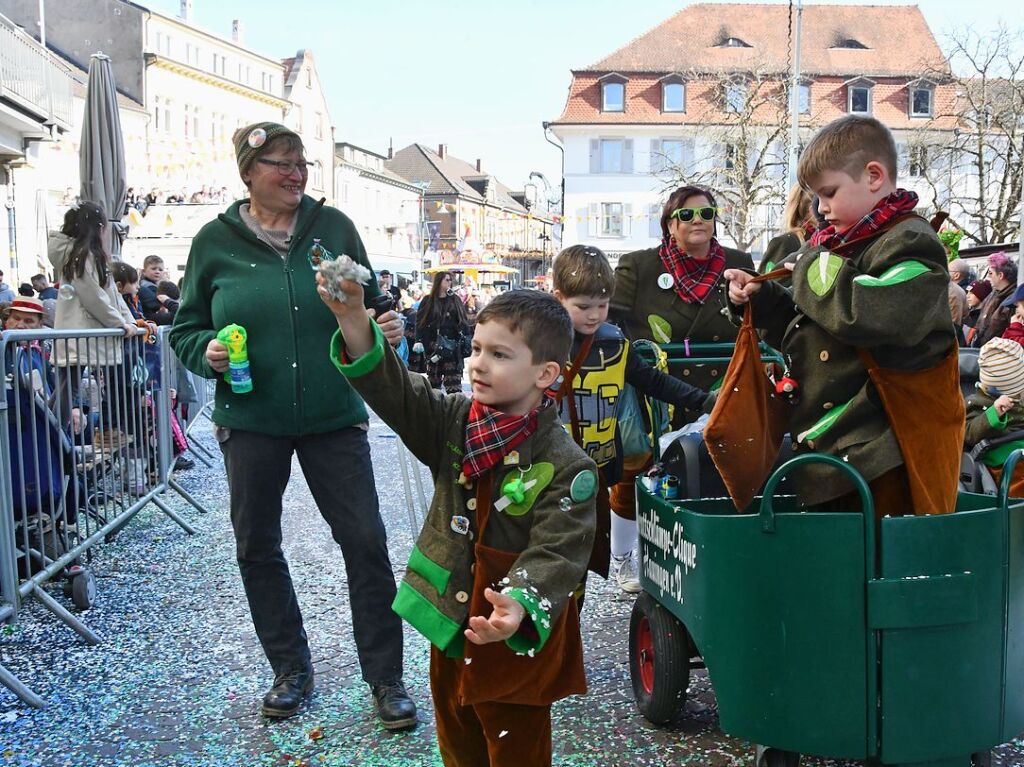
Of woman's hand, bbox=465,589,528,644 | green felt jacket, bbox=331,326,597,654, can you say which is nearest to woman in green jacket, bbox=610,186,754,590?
green felt jacket, bbox=331,326,597,654

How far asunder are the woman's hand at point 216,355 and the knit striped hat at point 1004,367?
374cm

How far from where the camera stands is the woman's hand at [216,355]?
3.30 metres

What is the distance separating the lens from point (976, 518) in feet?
8.08

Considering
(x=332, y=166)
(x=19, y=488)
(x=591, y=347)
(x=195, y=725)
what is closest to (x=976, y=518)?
(x=591, y=347)

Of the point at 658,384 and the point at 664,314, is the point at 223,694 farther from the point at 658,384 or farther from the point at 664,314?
the point at 664,314

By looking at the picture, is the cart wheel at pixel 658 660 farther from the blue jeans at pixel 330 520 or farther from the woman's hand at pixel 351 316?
the woman's hand at pixel 351 316

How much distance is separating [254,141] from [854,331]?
2.02 m

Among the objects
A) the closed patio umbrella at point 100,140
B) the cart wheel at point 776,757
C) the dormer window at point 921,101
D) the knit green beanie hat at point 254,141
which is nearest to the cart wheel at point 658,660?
the cart wheel at point 776,757

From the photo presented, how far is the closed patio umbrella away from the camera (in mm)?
10062

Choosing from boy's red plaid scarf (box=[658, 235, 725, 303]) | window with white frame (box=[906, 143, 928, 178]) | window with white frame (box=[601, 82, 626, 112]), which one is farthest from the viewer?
window with white frame (box=[601, 82, 626, 112])

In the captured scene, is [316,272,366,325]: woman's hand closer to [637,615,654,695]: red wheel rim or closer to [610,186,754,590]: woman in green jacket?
[637,615,654,695]: red wheel rim

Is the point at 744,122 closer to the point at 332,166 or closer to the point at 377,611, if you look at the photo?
the point at 332,166

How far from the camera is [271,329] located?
11.2 feet

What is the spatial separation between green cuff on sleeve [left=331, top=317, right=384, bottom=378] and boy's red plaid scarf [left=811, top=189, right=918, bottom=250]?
1.22 m
